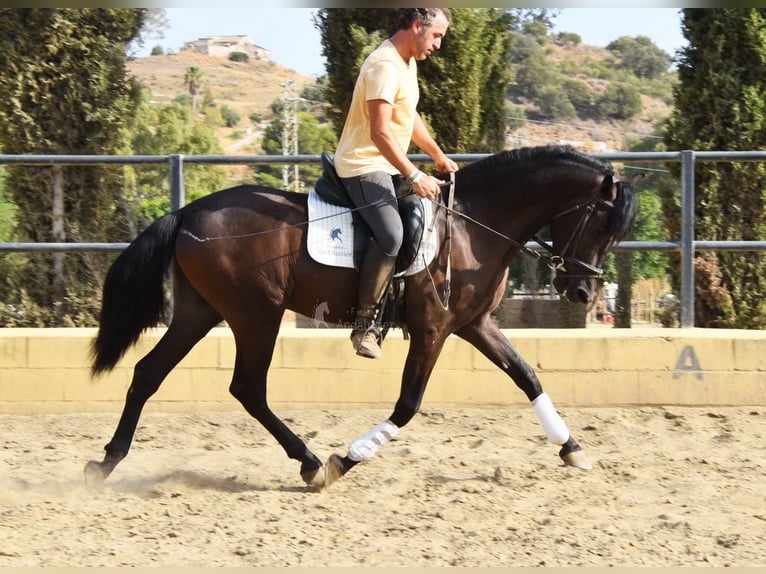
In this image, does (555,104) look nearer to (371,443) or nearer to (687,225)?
(687,225)

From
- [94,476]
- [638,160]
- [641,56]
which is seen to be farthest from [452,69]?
Result: [641,56]

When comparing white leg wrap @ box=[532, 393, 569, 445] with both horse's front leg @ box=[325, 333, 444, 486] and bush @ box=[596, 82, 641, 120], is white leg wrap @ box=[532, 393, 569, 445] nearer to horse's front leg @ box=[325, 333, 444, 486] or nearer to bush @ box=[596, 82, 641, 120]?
horse's front leg @ box=[325, 333, 444, 486]

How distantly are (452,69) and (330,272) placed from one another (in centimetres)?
441

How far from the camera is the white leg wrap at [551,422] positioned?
18.4 ft

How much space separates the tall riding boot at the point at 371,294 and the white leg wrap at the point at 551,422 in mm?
1026

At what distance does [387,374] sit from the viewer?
22.8 feet

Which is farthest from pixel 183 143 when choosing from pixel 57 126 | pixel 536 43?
pixel 536 43

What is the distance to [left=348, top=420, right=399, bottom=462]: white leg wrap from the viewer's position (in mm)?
5316

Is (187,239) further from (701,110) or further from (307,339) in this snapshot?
(701,110)

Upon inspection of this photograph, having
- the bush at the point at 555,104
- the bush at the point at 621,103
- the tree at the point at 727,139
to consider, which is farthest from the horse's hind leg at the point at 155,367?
the bush at the point at 621,103

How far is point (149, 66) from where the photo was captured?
148875 mm

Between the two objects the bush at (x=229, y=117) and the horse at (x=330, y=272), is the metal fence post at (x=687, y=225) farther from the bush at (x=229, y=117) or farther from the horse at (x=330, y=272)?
the bush at (x=229, y=117)

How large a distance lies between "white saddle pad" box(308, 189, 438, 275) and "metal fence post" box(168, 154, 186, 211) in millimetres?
1949

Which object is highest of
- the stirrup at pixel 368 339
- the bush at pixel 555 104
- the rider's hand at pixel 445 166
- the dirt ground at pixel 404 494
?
the bush at pixel 555 104
